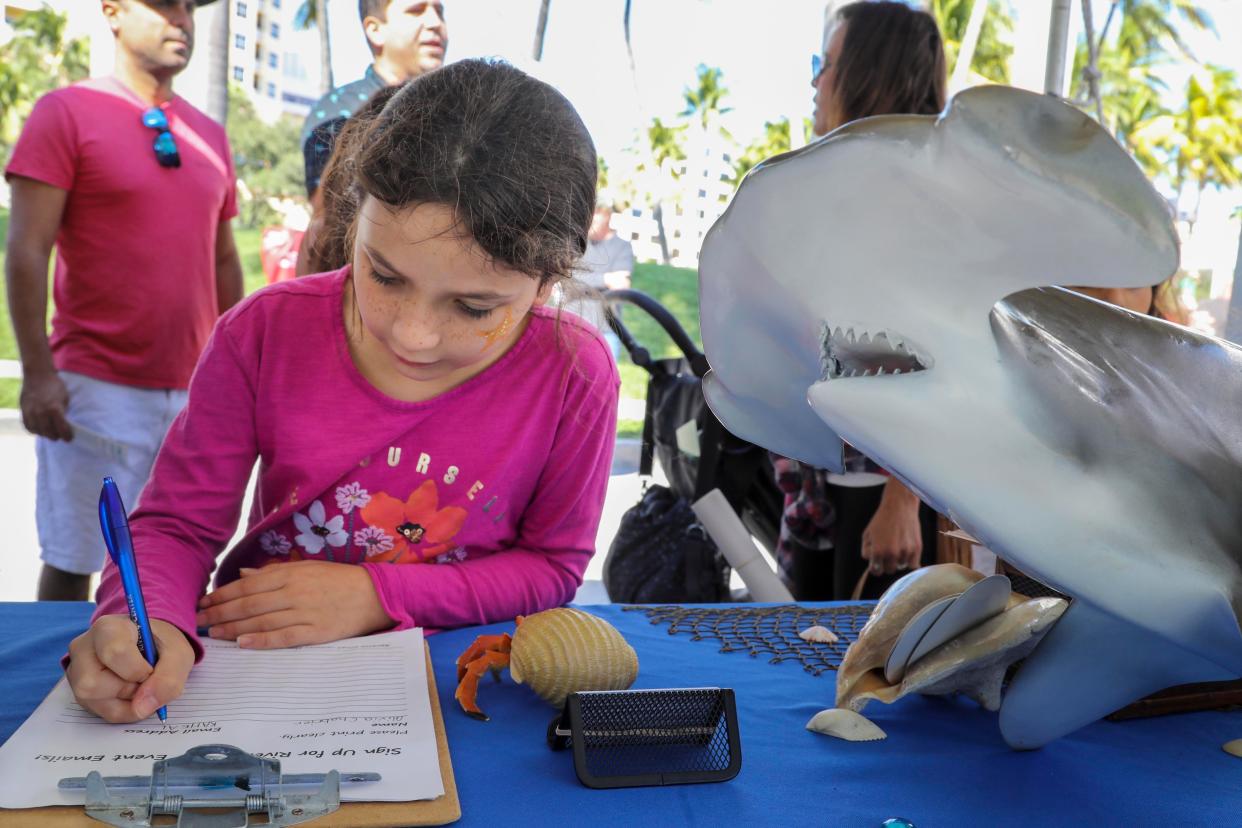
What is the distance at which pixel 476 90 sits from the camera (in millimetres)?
929

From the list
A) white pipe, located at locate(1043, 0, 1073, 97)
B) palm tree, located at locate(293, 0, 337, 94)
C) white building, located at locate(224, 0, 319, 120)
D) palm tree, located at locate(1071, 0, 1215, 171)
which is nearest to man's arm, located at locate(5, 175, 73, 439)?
white pipe, located at locate(1043, 0, 1073, 97)

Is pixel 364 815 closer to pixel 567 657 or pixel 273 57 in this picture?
→ pixel 567 657

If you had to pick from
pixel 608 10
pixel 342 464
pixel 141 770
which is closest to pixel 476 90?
pixel 342 464

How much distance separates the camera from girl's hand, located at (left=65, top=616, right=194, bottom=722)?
0.65 meters

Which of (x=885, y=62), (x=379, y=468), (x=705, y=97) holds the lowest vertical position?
(x=379, y=468)

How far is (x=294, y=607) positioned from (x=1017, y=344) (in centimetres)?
59

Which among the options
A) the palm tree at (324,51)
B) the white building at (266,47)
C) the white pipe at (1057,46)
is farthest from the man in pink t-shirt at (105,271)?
the white building at (266,47)

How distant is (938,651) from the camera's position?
729mm

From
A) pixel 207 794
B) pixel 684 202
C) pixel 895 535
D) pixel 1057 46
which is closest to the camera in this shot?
pixel 207 794

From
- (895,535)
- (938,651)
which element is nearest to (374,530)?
(938,651)

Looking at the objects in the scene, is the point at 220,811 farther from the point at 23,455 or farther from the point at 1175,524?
the point at 23,455

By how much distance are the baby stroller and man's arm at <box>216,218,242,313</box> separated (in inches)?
35.4

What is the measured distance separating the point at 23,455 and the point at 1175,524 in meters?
5.66

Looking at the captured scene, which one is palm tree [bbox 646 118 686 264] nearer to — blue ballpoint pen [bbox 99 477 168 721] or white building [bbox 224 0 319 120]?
white building [bbox 224 0 319 120]
